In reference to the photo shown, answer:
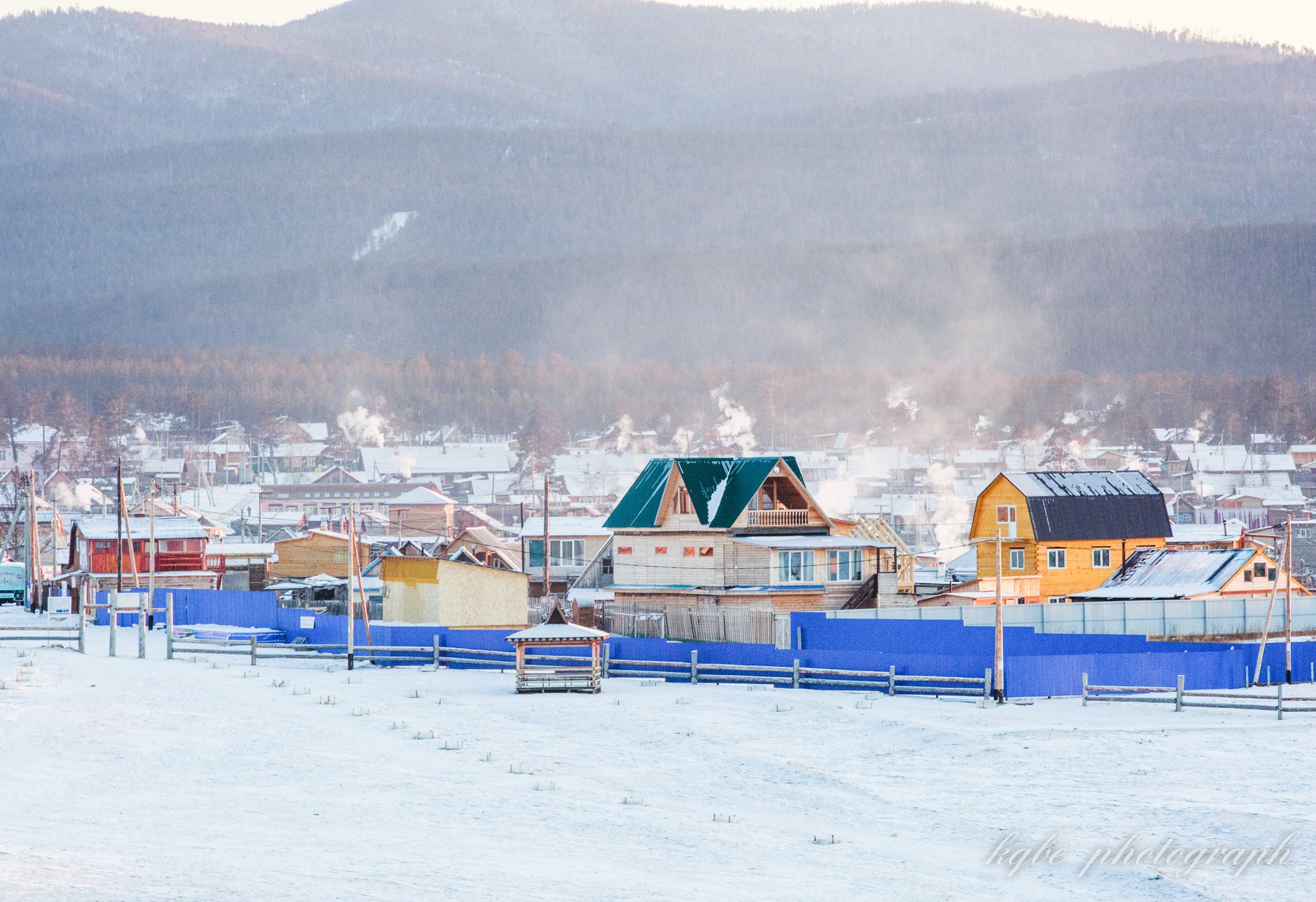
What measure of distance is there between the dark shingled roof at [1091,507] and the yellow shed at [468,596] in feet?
76.1

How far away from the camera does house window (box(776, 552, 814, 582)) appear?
68.7 metres

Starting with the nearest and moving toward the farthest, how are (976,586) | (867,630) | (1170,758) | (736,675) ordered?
(1170,758) → (736,675) → (867,630) → (976,586)

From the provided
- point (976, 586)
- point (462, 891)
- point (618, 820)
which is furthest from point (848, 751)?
point (976, 586)

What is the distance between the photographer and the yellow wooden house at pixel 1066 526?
74875 millimetres

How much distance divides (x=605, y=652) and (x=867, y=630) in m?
10.9

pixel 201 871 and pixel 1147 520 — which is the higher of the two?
pixel 1147 520

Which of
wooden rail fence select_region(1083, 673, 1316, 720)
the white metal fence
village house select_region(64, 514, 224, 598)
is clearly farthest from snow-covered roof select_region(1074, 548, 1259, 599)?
village house select_region(64, 514, 224, 598)

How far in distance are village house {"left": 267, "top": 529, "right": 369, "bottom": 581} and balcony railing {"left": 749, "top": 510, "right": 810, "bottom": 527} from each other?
35441 millimetres

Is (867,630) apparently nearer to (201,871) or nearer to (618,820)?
(618,820)

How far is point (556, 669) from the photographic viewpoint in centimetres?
4872

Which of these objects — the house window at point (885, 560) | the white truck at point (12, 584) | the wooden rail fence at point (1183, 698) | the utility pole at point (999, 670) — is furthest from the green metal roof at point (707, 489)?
the white truck at point (12, 584)

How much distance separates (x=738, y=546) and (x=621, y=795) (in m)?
36.7

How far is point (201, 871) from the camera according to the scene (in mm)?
24672

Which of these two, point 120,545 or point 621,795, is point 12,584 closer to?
point 120,545
